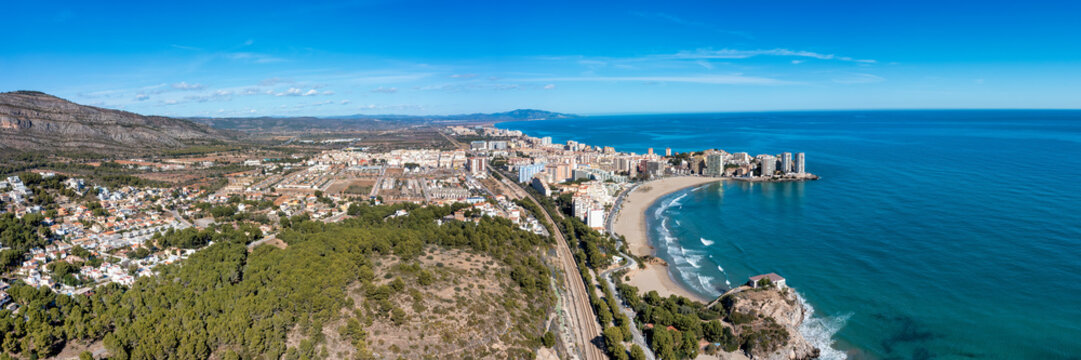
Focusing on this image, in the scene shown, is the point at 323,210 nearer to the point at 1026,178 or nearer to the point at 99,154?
the point at 99,154

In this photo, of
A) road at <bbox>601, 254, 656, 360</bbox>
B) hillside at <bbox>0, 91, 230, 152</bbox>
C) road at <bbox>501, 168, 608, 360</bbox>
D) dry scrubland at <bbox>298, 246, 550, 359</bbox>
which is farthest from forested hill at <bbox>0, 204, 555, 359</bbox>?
hillside at <bbox>0, 91, 230, 152</bbox>

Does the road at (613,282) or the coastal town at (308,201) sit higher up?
the coastal town at (308,201)

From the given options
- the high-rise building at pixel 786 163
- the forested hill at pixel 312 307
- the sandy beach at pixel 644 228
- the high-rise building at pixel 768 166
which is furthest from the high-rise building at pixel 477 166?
the forested hill at pixel 312 307

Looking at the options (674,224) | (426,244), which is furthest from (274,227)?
(674,224)

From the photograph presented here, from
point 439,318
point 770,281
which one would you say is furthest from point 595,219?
point 439,318

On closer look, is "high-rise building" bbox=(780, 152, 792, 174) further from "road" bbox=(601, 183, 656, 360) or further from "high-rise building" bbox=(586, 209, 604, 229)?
"high-rise building" bbox=(586, 209, 604, 229)

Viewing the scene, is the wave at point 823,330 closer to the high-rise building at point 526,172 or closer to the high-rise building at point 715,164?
the high-rise building at point 526,172

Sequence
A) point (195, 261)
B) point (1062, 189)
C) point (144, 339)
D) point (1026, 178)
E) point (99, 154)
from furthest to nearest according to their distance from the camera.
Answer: point (99, 154) → point (1026, 178) → point (1062, 189) → point (195, 261) → point (144, 339)
